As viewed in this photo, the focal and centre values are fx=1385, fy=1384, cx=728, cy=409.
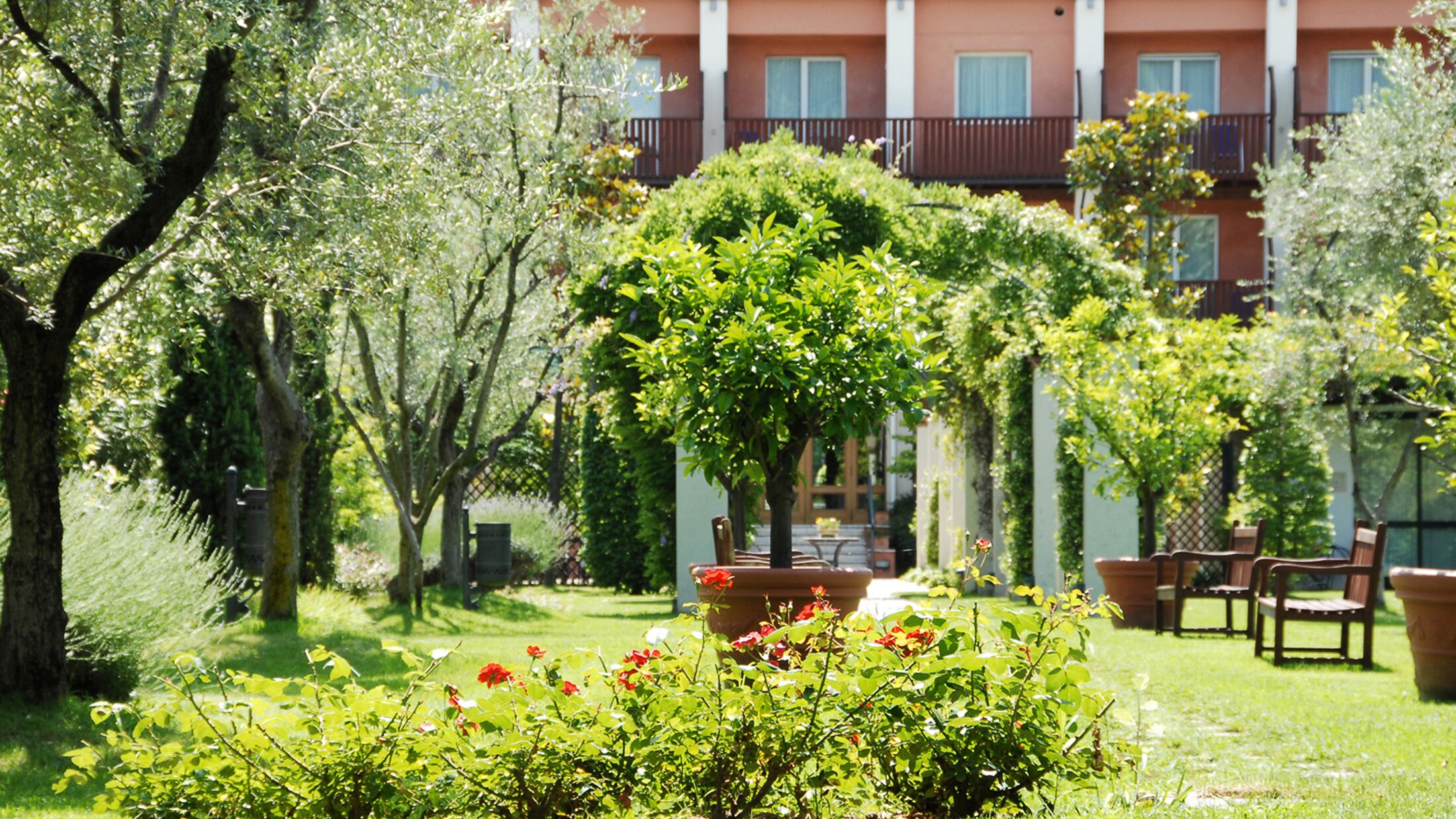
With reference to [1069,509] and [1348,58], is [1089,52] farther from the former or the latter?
[1069,509]

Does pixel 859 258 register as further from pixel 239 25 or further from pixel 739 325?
pixel 239 25

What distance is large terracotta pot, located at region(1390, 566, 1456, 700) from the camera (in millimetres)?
6988

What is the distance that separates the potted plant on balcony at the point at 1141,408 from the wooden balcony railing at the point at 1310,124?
33.0 ft

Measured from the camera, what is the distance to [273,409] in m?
11.2

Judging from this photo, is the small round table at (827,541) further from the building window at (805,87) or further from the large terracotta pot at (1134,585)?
the large terracotta pot at (1134,585)

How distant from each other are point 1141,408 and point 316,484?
27.1 feet

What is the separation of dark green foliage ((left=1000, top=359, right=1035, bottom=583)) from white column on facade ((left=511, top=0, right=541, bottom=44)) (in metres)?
6.13

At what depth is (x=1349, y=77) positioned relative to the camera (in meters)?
23.3

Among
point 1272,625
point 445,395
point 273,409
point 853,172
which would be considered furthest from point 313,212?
point 1272,625

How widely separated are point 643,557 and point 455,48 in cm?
930

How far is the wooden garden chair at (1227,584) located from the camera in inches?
420

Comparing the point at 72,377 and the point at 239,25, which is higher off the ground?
the point at 239,25

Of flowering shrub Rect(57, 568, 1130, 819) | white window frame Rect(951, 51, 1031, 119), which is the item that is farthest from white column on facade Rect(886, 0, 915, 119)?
flowering shrub Rect(57, 568, 1130, 819)

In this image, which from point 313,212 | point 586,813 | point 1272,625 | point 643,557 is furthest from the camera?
point 643,557
